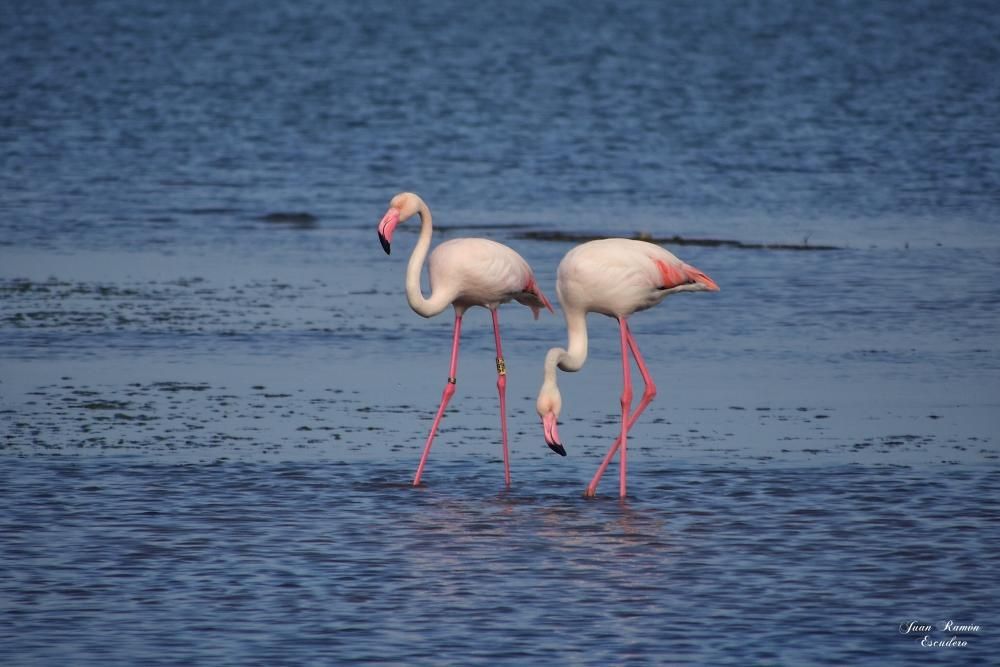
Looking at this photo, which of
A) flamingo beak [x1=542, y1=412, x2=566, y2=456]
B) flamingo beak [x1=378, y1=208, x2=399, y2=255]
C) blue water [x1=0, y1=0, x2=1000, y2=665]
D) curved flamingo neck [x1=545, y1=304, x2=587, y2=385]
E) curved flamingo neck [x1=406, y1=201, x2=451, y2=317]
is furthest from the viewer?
curved flamingo neck [x1=406, y1=201, x2=451, y2=317]

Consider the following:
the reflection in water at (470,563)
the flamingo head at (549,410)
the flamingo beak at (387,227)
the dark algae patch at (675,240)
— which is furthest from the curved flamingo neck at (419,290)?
the dark algae patch at (675,240)

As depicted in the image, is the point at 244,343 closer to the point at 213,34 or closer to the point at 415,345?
the point at 415,345

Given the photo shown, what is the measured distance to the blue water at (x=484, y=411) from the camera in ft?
24.7

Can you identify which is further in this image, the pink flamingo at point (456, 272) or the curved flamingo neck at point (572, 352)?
the pink flamingo at point (456, 272)

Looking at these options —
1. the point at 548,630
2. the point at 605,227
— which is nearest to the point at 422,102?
the point at 605,227

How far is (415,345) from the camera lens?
1311cm

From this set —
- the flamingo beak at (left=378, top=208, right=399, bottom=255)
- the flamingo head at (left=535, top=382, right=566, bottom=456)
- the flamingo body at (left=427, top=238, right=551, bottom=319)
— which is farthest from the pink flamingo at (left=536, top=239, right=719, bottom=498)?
the flamingo beak at (left=378, top=208, right=399, bottom=255)

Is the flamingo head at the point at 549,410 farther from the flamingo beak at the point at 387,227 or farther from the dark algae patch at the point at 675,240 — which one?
the dark algae patch at the point at 675,240

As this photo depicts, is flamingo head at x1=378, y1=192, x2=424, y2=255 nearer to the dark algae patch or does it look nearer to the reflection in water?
the reflection in water

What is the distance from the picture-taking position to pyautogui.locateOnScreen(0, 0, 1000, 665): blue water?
7.54m

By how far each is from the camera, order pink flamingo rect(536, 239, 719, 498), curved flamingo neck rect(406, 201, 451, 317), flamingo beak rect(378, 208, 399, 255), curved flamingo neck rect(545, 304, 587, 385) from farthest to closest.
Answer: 1. curved flamingo neck rect(406, 201, 451, 317)
2. flamingo beak rect(378, 208, 399, 255)
3. pink flamingo rect(536, 239, 719, 498)
4. curved flamingo neck rect(545, 304, 587, 385)

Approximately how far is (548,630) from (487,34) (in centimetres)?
5061

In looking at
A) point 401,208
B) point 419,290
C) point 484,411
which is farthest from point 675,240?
point 419,290

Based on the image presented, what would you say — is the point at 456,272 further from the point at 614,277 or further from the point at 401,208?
the point at 614,277
